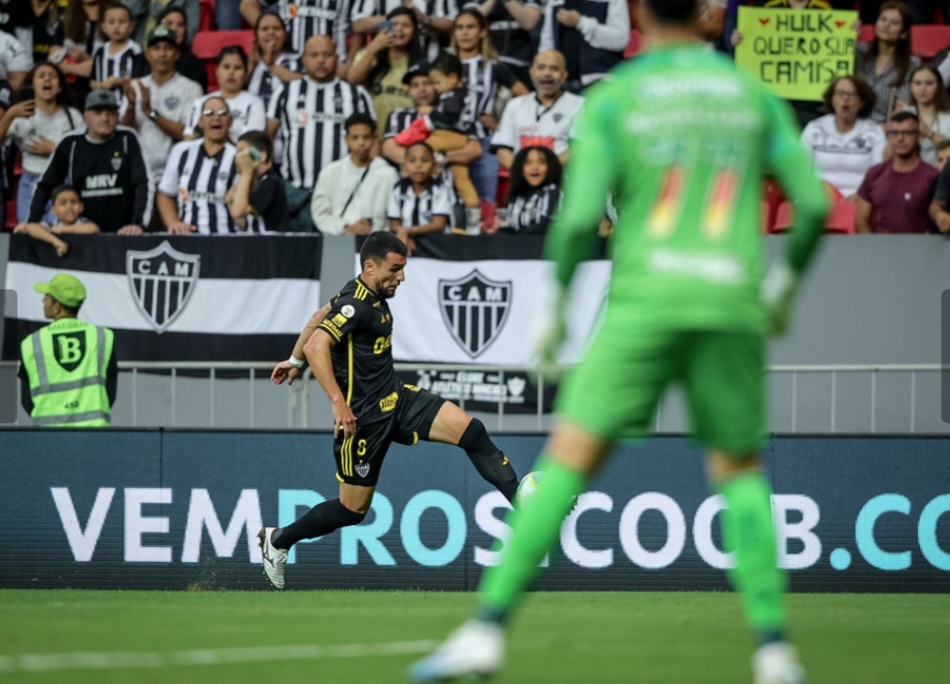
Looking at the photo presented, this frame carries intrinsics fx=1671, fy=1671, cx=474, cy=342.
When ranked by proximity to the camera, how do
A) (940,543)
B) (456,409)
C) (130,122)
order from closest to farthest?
(456,409), (940,543), (130,122)

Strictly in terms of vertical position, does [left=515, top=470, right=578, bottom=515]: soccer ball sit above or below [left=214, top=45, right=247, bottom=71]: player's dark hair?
below

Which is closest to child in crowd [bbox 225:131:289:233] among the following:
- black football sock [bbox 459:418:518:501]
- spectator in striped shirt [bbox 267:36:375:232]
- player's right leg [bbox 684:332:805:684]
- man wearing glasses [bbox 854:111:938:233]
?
spectator in striped shirt [bbox 267:36:375:232]

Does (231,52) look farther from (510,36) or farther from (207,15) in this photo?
(510,36)

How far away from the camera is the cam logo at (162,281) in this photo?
45.5 feet

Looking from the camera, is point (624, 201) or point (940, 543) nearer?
point (624, 201)

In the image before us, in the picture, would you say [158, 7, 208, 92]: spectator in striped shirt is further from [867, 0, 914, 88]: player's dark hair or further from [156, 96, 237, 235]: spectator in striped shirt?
[867, 0, 914, 88]: player's dark hair

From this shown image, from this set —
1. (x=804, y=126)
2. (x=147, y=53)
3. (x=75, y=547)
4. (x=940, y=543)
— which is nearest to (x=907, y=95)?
(x=804, y=126)

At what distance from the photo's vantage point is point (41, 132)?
50.6 ft

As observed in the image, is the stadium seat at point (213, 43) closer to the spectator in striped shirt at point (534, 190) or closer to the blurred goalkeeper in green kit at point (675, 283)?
the spectator in striped shirt at point (534, 190)

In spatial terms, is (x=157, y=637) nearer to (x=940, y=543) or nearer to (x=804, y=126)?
(x=940, y=543)

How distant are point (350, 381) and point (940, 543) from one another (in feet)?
13.4

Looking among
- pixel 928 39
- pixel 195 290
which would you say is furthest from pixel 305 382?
pixel 928 39

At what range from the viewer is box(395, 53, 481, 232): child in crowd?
14477mm

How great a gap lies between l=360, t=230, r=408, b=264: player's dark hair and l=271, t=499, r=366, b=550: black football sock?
5.12ft
